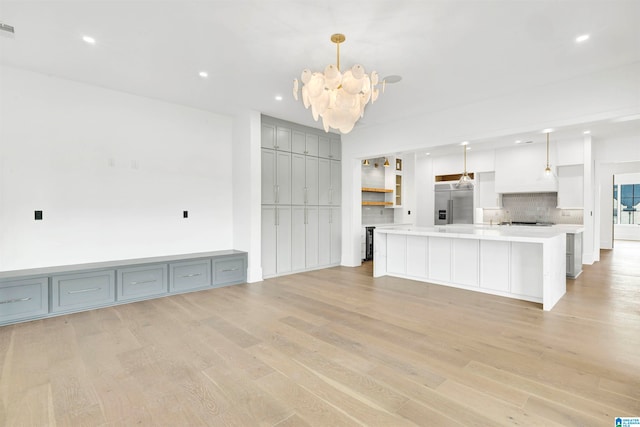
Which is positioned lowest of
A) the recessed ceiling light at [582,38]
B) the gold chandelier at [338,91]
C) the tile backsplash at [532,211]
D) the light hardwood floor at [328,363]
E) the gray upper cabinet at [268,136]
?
the light hardwood floor at [328,363]

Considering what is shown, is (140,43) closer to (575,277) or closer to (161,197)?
(161,197)

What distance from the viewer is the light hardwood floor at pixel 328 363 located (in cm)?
186

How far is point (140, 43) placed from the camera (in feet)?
10.2

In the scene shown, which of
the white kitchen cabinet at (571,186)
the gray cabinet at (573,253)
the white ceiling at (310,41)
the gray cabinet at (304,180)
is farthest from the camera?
the white kitchen cabinet at (571,186)

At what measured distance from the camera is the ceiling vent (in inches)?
110

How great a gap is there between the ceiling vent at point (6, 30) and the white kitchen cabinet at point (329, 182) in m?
4.43

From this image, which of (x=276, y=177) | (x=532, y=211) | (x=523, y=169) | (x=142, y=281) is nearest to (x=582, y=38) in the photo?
(x=276, y=177)

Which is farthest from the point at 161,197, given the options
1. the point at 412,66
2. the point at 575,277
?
the point at 575,277

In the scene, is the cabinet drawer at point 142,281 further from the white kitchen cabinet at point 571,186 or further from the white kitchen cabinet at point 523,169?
the white kitchen cabinet at point 571,186

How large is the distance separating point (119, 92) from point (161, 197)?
1.52m

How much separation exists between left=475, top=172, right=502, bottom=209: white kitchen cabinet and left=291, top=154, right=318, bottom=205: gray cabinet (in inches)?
188

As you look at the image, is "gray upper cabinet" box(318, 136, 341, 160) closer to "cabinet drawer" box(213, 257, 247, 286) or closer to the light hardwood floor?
"cabinet drawer" box(213, 257, 247, 286)

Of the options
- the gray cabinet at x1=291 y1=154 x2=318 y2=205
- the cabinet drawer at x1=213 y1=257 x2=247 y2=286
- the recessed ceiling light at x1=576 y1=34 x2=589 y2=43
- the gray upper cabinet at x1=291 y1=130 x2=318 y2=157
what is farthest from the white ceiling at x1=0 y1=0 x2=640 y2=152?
the cabinet drawer at x1=213 y1=257 x2=247 y2=286

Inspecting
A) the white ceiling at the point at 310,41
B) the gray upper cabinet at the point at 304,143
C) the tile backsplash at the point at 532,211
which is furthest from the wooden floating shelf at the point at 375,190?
the white ceiling at the point at 310,41
